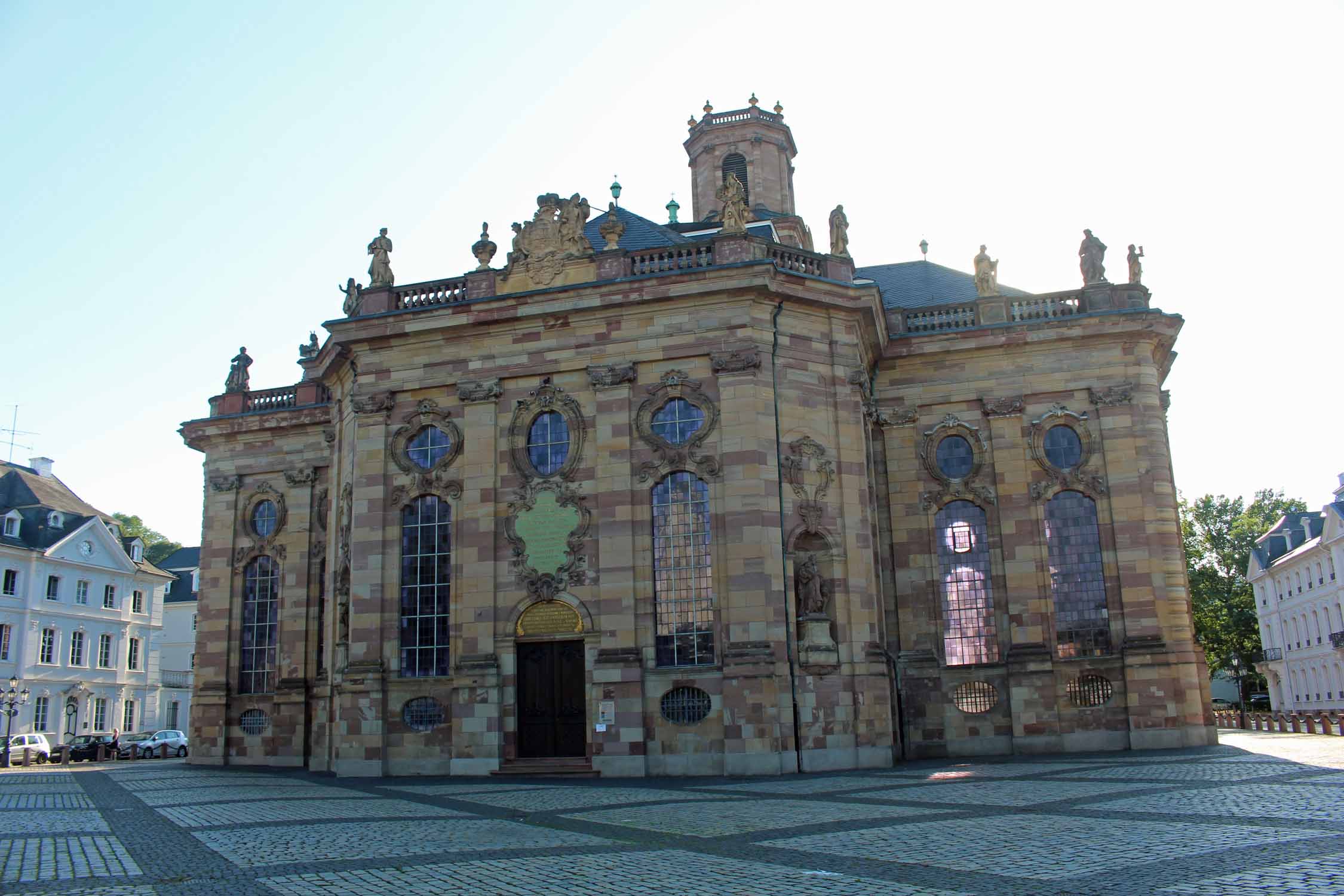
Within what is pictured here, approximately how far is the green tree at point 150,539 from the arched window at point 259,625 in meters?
58.1

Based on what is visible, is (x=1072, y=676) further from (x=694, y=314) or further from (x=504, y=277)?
(x=504, y=277)

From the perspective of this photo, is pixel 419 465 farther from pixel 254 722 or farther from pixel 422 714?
pixel 254 722

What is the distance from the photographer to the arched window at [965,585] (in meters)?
31.0

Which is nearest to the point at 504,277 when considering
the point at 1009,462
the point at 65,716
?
the point at 1009,462

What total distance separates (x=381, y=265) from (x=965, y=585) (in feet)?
59.9

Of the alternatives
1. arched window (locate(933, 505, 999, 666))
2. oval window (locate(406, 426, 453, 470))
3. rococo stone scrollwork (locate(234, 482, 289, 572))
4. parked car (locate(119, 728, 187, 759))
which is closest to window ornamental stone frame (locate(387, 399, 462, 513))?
oval window (locate(406, 426, 453, 470))

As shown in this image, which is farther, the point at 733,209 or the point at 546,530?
the point at 733,209

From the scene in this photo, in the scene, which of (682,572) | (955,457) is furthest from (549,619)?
(955,457)

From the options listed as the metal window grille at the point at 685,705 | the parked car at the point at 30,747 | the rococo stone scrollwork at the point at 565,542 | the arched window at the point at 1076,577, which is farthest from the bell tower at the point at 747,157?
the parked car at the point at 30,747

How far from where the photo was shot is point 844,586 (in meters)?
26.5

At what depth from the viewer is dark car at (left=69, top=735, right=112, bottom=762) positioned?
1861 inches

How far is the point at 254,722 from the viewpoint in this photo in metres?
36.5

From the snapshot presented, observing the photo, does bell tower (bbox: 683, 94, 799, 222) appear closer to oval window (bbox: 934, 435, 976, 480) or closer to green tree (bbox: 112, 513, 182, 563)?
oval window (bbox: 934, 435, 976, 480)

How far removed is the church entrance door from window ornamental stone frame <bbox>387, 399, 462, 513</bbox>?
15.4 ft
